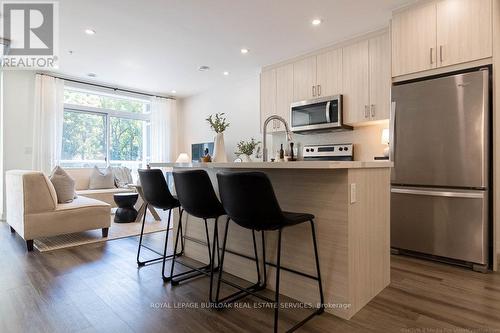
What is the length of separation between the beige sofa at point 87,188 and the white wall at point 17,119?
0.72m

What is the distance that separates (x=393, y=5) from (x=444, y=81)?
38.8 inches

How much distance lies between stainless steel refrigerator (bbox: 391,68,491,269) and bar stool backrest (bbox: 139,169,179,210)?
2248mm

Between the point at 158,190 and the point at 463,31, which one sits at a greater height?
the point at 463,31

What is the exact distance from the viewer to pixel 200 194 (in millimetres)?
1976

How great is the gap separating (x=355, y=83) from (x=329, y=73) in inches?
17.4

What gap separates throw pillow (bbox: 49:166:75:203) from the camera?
11.5 ft

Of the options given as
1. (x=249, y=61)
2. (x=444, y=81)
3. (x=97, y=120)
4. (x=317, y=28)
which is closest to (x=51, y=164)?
(x=97, y=120)

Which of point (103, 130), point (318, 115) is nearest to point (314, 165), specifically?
point (318, 115)

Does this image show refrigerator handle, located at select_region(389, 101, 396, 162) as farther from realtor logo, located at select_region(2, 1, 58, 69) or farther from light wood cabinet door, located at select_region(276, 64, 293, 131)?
realtor logo, located at select_region(2, 1, 58, 69)

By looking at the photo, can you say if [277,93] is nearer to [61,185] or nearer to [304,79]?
[304,79]

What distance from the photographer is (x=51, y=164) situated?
17.4 ft

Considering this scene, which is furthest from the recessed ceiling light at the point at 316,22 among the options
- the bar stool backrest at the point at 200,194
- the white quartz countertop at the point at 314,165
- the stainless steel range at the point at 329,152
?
the bar stool backrest at the point at 200,194

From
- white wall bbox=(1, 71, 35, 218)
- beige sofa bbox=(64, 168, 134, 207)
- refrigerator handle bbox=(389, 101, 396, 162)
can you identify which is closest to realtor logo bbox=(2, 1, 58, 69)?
white wall bbox=(1, 71, 35, 218)

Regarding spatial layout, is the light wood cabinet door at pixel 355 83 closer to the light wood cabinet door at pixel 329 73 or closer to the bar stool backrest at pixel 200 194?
the light wood cabinet door at pixel 329 73
